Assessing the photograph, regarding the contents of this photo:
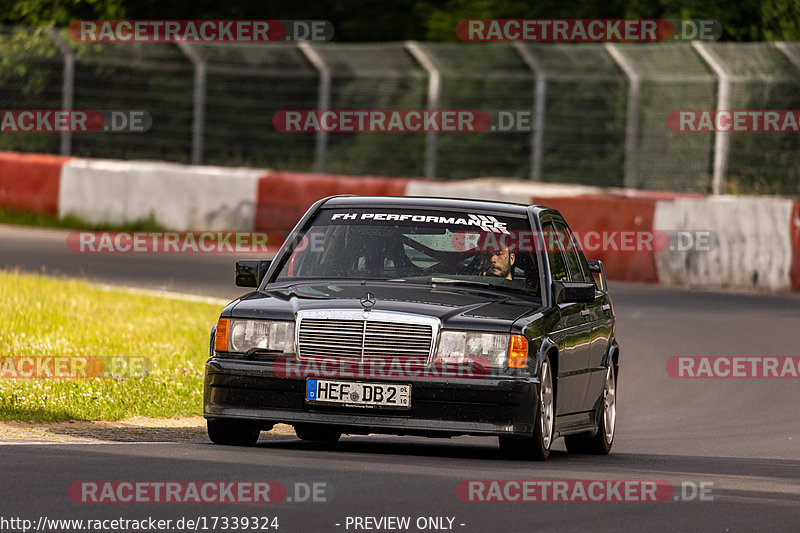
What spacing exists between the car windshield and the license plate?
1.02 meters

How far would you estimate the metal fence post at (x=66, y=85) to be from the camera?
2653 centimetres

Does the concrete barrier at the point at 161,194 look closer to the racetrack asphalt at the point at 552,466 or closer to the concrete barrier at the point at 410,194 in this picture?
the concrete barrier at the point at 410,194

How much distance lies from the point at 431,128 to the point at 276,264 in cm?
1504

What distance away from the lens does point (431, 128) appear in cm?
2530

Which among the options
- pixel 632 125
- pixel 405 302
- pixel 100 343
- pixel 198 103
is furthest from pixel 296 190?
pixel 405 302

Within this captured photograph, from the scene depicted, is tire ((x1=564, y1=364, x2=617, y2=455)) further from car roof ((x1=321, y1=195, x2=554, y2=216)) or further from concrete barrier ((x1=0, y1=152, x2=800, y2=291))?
concrete barrier ((x1=0, y1=152, x2=800, y2=291))

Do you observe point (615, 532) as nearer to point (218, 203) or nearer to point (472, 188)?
point (472, 188)

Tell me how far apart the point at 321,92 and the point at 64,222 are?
13.7 ft

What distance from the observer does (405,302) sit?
9.53 m

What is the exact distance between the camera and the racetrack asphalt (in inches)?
291

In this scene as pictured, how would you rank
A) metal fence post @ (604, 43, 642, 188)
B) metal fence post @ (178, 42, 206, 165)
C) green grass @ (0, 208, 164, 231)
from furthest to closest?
metal fence post @ (178, 42, 206, 165) → green grass @ (0, 208, 164, 231) → metal fence post @ (604, 43, 642, 188)

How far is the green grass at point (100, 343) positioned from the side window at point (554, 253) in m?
2.82

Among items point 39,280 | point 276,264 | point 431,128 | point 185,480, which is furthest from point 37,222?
point 185,480

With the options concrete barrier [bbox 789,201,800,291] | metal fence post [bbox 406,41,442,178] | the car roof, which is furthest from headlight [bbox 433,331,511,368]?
metal fence post [bbox 406,41,442,178]
